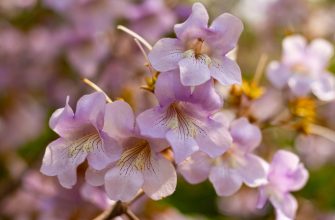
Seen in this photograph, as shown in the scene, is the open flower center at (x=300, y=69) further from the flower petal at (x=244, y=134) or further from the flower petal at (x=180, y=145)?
the flower petal at (x=180, y=145)

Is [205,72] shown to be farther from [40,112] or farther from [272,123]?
[40,112]

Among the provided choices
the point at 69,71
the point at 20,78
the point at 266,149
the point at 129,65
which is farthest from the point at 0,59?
the point at 266,149

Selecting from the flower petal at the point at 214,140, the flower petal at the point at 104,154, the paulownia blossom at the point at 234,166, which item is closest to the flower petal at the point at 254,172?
the paulownia blossom at the point at 234,166

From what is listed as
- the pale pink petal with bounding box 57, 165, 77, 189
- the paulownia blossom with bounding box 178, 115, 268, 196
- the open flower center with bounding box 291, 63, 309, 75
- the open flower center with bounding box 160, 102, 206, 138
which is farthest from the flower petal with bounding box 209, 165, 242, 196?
the open flower center with bounding box 291, 63, 309, 75

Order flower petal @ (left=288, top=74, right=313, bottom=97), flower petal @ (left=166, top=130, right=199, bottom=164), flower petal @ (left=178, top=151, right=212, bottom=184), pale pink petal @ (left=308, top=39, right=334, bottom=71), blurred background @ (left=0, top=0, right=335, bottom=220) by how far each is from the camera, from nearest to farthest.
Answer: flower petal @ (left=166, top=130, right=199, bottom=164) → flower petal @ (left=178, top=151, right=212, bottom=184) → flower petal @ (left=288, top=74, right=313, bottom=97) → pale pink petal @ (left=308, top=39, right=334, bottom=71) → blurred background @ (left=0, top=0, right=335, bottom=220)

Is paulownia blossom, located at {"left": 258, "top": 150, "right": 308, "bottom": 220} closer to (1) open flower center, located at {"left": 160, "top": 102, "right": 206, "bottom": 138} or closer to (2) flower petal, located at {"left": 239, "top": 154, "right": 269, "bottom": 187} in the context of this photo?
(2) flower petal, located at {"left": 239, "top": 154, "right": 269, "bottom": 187}
